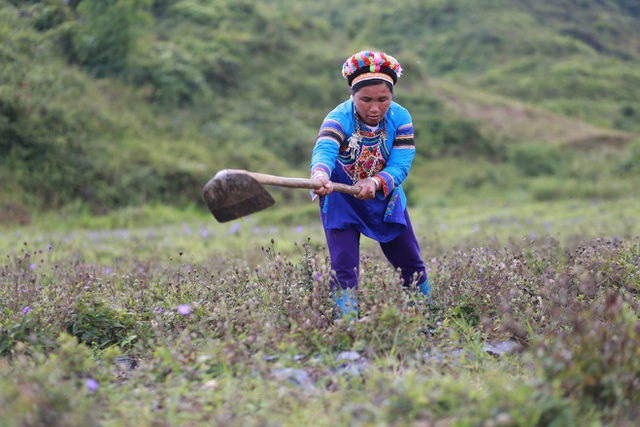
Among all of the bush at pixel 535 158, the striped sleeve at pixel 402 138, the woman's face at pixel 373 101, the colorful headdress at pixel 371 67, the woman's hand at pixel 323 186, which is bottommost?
the bush at pixel 535 158

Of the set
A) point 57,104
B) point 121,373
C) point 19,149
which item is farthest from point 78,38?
point 121,373

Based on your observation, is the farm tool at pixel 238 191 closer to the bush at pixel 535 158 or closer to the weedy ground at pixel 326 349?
the weedy ground at pixel 326 349

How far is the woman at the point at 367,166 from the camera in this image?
3809 millimetres

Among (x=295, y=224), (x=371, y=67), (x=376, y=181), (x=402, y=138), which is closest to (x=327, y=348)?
(x=376, y=181)

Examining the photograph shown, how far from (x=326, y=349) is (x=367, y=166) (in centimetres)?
132

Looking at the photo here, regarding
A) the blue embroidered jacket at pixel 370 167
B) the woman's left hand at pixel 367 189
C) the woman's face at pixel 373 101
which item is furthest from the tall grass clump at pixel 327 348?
the woman's face at pixel 373 101

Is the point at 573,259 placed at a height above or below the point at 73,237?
above

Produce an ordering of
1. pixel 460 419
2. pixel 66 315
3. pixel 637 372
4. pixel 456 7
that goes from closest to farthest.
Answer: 1. pixel 460 419
2. pixel 637 372
3. pixel 66 315
4. pixel 456 7

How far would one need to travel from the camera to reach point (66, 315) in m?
3.60

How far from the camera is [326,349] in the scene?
3152mm

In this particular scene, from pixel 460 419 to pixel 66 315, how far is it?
2298 mm

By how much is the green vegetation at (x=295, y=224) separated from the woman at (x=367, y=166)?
18 cm

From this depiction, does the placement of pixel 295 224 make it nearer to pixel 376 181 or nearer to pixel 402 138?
pixel 402 138

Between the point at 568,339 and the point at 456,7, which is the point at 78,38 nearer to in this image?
the point at 568,339
